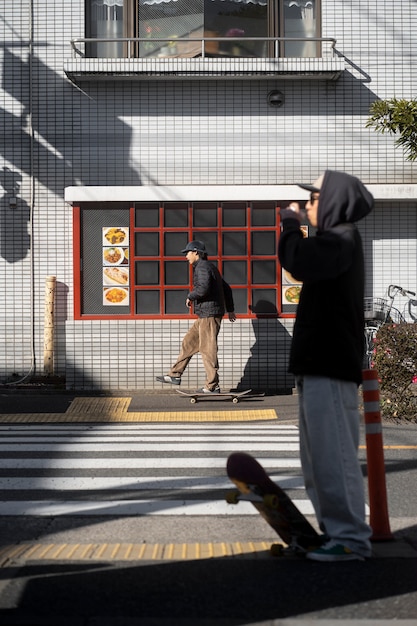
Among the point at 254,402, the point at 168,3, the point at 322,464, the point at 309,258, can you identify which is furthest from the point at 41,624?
the point at 168,3

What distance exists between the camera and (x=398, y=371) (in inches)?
414

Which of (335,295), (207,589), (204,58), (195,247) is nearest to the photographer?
(207,589)

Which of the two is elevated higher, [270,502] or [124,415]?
[270,502]

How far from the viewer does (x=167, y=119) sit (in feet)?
45.0

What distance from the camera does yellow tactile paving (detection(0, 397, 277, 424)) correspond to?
433 inches

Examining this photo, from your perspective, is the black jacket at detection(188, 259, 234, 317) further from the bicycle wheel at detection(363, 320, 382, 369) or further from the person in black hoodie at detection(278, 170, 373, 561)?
the person in black hoodie at detection(278, 170, 373, 561)

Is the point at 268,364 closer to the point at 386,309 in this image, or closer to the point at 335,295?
the point at 386,309

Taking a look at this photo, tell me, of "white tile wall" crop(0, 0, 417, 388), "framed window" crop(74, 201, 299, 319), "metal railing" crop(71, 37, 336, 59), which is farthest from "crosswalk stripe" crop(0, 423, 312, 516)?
"metal railing" crop(71, 37, 336, 59)

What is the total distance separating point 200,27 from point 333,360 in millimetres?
10022

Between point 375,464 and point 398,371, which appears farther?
point 398,371

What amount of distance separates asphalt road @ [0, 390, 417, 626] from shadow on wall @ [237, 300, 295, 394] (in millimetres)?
7636

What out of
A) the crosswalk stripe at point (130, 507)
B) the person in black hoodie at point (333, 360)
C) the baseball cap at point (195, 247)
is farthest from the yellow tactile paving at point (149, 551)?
the baseball cap at point (195, 247)

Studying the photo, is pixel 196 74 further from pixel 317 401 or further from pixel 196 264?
pixel 317 401

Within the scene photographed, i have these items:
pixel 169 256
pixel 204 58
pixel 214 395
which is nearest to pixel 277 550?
pixel 214 395
